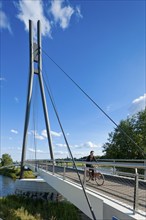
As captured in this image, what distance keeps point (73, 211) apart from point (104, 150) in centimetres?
1673

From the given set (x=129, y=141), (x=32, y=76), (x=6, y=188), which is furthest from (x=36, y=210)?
(x=6, y=188)

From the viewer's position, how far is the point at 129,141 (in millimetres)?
28672

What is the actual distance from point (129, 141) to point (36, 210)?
14.8 meters

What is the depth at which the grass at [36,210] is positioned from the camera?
14.2 m

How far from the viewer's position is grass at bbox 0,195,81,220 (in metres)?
14.2

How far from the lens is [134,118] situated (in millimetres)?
31281

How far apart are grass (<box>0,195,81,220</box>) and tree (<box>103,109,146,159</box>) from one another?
12.2 meters

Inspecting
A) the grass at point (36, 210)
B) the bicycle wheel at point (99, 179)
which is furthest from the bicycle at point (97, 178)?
the grass at point (36, 210)

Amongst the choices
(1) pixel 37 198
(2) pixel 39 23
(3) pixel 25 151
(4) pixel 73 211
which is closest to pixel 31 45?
(2) pixel 39 23

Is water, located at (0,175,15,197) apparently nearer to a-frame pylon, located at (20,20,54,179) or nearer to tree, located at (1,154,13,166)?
a-frame pylon, located at (20,20,54,179)

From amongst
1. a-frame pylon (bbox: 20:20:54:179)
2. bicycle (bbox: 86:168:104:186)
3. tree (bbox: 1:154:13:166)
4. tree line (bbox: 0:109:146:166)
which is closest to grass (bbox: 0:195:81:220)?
a-frame pylon (bbox: 20:20:54:179)

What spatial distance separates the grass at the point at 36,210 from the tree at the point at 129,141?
40.1 feet

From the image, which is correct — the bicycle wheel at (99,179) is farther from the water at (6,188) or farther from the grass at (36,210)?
the water at (6,188)

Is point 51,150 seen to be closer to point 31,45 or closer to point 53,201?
point 53,201
